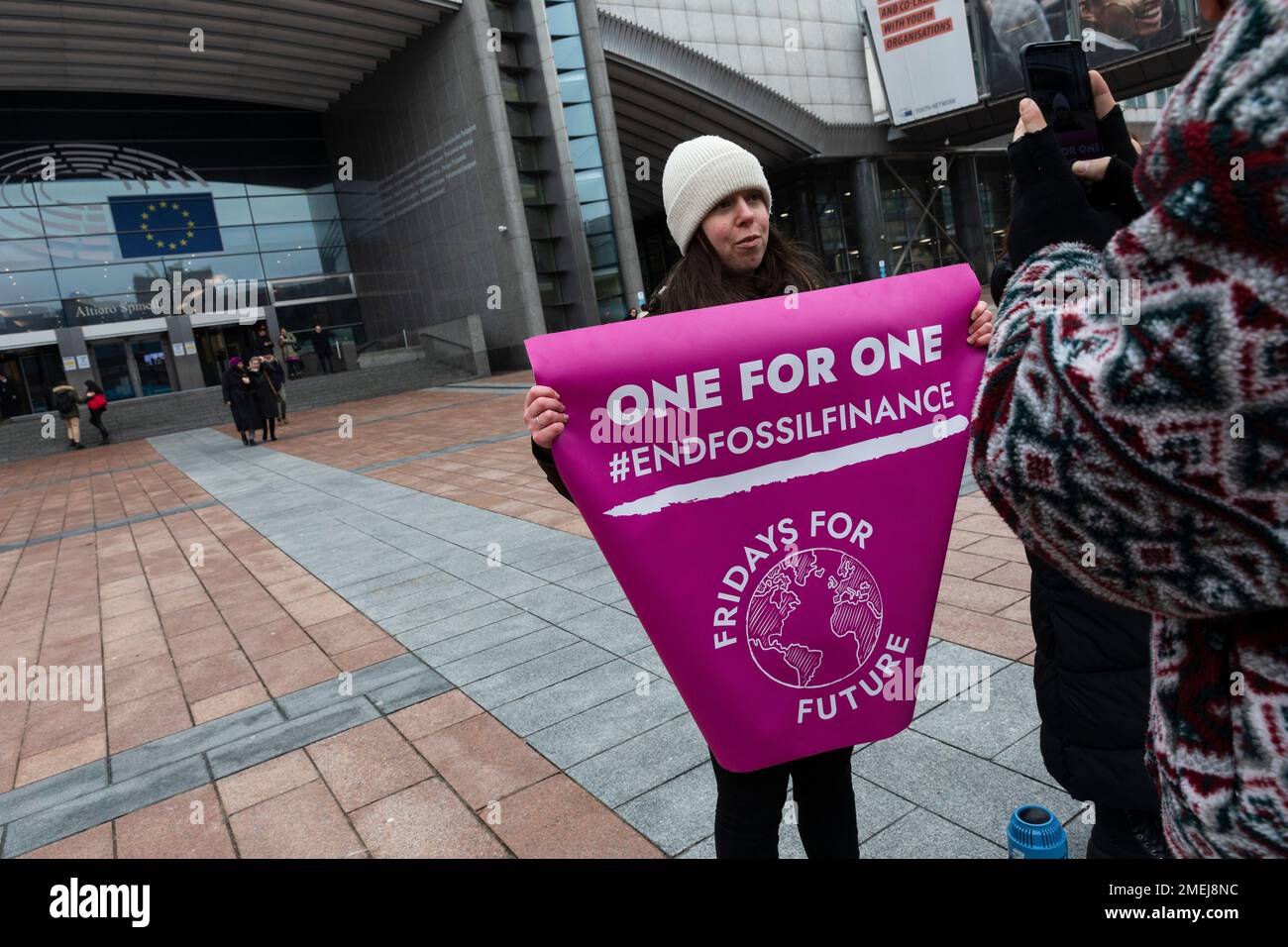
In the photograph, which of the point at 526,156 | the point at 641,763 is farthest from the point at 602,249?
the point at 641,763

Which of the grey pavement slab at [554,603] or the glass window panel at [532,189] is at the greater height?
the glass window panel at [532,189]

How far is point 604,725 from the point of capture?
3537 mm

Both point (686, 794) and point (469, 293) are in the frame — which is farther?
point (469, 293)

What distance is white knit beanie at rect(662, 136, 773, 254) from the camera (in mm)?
1980

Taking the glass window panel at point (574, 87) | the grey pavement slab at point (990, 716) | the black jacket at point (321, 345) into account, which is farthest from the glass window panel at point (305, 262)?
the grey pavement slab at point (990, 716)

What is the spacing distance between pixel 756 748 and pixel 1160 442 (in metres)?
1.25

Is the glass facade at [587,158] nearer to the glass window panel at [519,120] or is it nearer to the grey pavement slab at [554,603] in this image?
the glass window panel at [519,120]

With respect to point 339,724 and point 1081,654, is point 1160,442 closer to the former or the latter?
point 1081,654

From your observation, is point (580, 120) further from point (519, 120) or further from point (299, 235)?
point (299, 235)

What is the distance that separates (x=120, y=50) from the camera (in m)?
25.3

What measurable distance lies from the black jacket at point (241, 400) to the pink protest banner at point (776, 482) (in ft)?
54.2

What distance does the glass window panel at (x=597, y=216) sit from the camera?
27.2m
